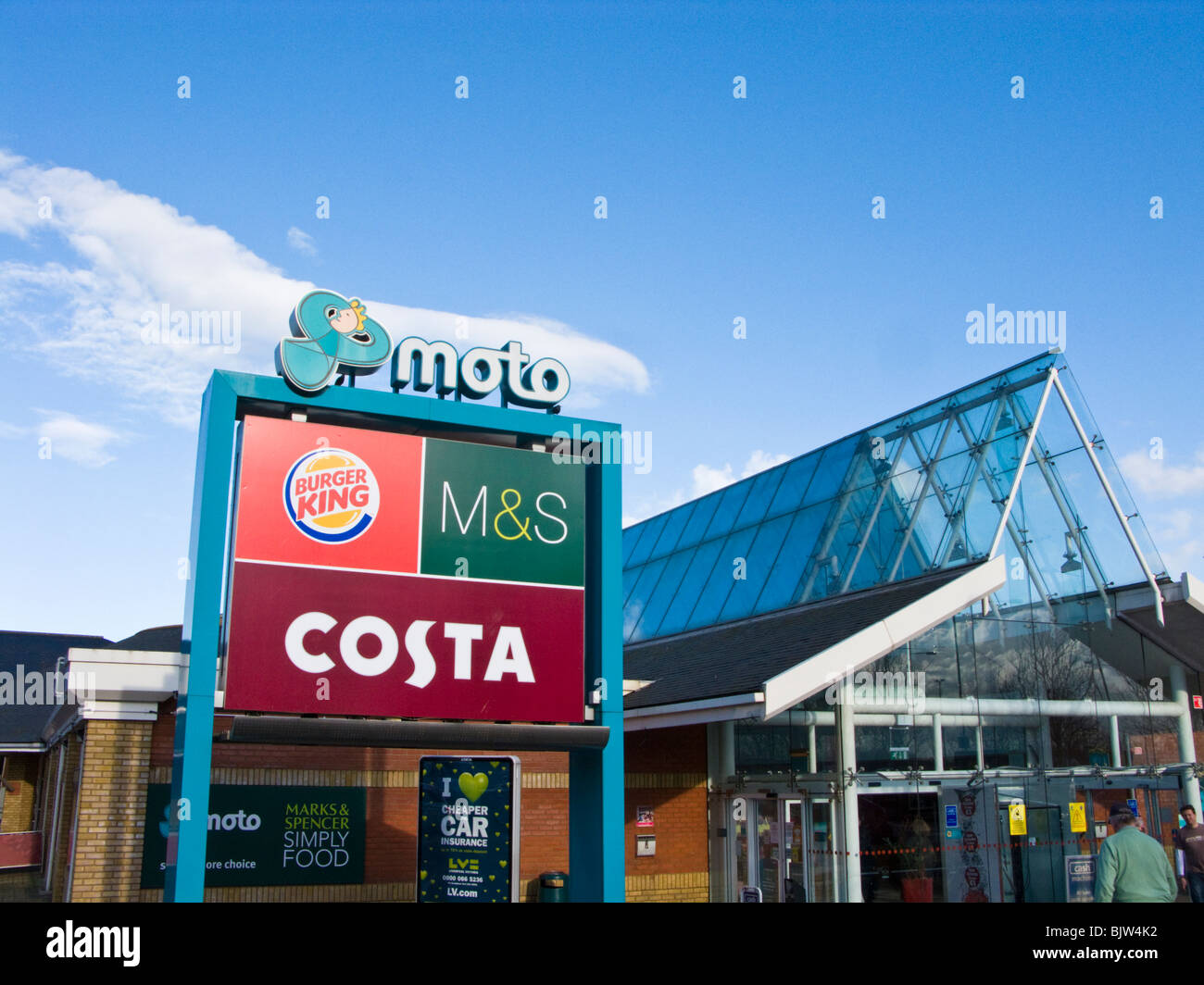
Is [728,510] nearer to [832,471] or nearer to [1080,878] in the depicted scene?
[832,471]

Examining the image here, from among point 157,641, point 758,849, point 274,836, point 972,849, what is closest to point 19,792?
point 157,641

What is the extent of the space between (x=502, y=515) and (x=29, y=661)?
31.4 m

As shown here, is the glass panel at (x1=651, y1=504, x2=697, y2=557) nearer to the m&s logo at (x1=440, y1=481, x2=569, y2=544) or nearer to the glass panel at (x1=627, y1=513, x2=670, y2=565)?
the glass panel at (x1=627, y1=513, x2=670, y2=565)

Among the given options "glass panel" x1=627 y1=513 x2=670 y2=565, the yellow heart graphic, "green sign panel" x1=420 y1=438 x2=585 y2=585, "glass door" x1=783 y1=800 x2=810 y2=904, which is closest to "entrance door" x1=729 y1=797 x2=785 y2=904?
"glass door" x1=783 y1=800 x2=810 y2=904

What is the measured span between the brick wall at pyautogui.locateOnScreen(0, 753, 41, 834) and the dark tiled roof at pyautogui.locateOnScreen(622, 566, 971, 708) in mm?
20946

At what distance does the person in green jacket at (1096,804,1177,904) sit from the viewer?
9.02 m

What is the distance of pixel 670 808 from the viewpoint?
1941 cm

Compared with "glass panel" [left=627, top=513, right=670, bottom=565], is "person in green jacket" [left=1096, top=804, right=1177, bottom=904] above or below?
below

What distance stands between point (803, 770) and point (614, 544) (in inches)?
242

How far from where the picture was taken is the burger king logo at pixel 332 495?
11258mm

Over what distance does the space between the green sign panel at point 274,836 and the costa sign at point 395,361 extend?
7.40 m
